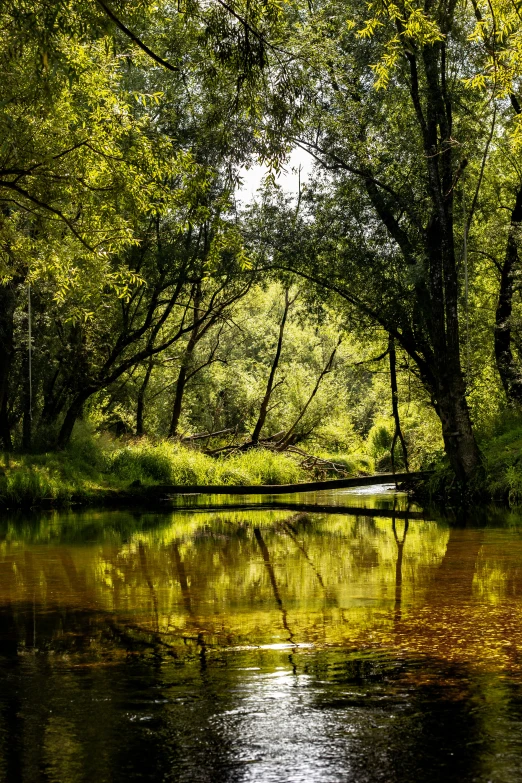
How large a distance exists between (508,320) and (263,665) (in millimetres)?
17231

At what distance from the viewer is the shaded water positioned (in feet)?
12.0

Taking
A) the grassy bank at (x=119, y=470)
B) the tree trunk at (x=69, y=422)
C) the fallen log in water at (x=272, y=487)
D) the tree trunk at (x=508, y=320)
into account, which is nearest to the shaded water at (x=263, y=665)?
the grassy bank at (x=119, y=470)

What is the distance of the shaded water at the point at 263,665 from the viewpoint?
12.0 feet

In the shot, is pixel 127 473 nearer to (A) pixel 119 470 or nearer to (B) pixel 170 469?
(A) pixel 119 470

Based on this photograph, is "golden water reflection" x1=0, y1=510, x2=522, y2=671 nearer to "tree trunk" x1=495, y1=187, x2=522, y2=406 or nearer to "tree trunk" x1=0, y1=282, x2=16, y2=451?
A: "tree trunk" x1=0, y1=282, x2=16, y2=451

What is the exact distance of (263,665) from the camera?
5211 millimetres

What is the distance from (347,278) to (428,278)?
2662mm

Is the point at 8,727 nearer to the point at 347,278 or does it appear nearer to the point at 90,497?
the point at 90,497

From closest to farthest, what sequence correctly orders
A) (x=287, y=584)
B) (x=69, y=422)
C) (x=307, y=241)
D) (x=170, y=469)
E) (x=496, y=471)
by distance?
1. (x=287, y=584)
2. (x=496, y=471)
3. (x=307, y=241)
4. (x=69, y=422)
5. (x=170, y=469)

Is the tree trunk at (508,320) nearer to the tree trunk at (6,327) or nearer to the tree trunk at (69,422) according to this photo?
the tree trunk at (69,422)

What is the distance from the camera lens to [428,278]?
1917 cm

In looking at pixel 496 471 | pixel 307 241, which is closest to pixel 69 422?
pixel 307 241

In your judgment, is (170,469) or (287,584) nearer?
(287,584)

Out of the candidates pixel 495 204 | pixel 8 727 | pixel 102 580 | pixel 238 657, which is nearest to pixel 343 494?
pixel 495 204
